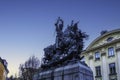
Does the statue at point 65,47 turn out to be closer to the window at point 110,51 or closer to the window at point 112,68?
the window at point 112,68

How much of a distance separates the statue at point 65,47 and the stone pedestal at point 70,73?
0.53 meters

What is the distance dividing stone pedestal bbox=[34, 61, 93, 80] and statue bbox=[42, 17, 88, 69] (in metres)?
0.53

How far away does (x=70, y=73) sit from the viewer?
1062cm

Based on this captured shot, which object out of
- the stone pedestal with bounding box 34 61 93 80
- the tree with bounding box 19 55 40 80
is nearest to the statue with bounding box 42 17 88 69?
the stone pedestal with bounding box 34 61 93 80

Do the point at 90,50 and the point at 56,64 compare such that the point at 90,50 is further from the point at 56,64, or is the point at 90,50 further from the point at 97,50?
the point at 56,64

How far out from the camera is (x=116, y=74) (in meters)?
37.1

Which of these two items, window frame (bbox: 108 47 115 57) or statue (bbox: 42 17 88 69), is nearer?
statue (bbox: 42 17 88 69)

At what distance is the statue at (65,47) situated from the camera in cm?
1161

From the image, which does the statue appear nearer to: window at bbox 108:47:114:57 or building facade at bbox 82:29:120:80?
building facade at bbox 82:29:120:80

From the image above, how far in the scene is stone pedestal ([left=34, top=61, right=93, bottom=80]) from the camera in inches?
407

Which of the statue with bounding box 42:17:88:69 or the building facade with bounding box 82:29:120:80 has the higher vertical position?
the building facade with bounding box 82:29:120:80

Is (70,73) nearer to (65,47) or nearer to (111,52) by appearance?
(65,47)

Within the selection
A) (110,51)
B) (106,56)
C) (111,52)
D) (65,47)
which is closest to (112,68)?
(106,56)

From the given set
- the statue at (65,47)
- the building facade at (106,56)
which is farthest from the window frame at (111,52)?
the statue at (65,47)
